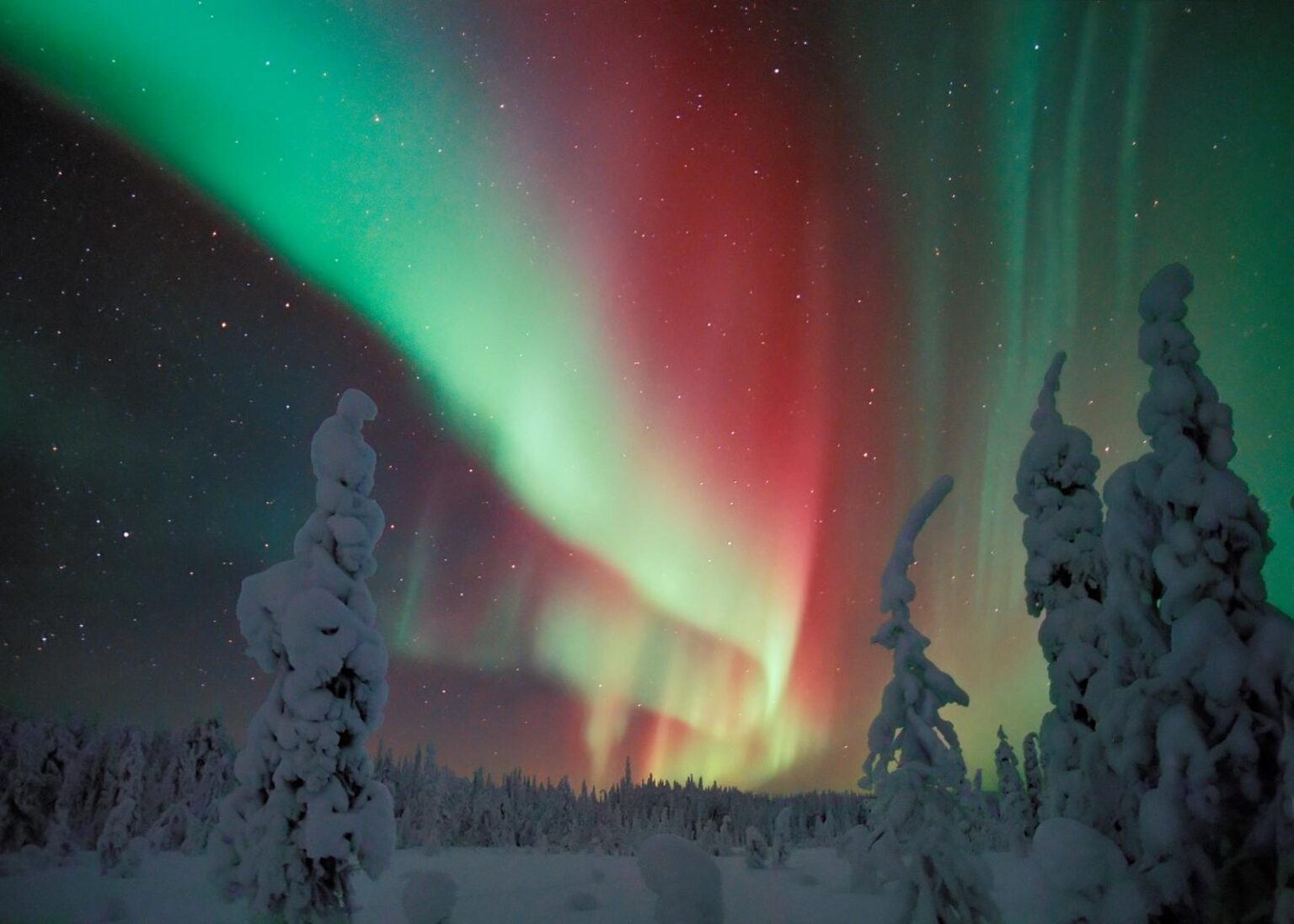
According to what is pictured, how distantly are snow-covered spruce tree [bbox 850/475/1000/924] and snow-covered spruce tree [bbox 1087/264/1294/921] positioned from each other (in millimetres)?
2366

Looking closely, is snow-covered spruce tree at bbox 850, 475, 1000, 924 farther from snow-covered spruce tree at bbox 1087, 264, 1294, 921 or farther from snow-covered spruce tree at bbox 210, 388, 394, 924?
snow-covered spruce tree at bbox 210, 388, 394, 924

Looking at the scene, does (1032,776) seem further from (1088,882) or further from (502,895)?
(1088,882)

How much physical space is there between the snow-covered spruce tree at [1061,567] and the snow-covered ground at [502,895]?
5121 millimetres

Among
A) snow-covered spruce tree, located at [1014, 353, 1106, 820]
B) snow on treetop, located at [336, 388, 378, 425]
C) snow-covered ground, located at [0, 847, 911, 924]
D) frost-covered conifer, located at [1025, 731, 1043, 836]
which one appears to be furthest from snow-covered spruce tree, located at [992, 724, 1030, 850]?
snow on treetop, located at [336, 388, 378, 425]

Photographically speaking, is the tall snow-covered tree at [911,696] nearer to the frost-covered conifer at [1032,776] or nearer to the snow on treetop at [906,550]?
the snow on treetop at [906,550]

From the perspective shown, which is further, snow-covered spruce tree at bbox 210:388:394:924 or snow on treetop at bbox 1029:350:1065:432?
snow on treetop at bbox 1029:350:1065:432

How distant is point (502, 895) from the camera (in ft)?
76.2

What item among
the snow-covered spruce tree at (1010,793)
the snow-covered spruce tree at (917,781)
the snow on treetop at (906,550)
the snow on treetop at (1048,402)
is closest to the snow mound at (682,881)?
the snow-covered spruce tree at (917,781)

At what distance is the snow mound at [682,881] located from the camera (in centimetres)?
1009

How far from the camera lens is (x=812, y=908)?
1947 cm

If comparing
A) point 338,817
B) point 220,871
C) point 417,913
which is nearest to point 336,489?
point 338,817

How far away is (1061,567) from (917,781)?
7.11 meters

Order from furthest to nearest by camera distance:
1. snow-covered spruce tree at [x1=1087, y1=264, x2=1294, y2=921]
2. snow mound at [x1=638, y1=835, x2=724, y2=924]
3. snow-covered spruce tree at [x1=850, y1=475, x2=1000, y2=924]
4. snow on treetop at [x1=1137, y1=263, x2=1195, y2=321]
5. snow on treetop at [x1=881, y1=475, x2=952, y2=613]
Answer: snow on treetop at [x1=881, y1=475, x2=952, y2=613], snow-covered spruce tree at [x1=850, y1=475, x2=1000, y2=924], snow mound at [x1=638, y1=835, x2=724, y2=924], snow on treetop at [x1=1137, y1=263, x2=1195, y2=321], snow-covered spruce tree at [x1=1087, y1=264, x2=1294, y2=921]

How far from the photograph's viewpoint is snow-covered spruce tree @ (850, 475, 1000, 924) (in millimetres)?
11383
